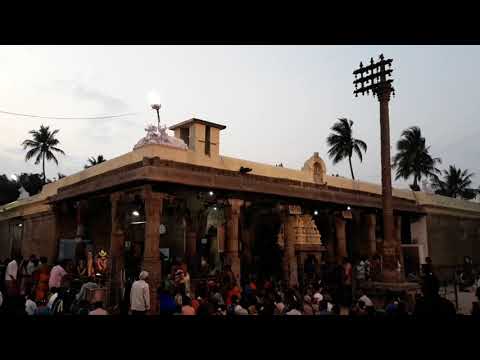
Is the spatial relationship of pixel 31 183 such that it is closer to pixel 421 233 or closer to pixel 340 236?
pixel 340 236

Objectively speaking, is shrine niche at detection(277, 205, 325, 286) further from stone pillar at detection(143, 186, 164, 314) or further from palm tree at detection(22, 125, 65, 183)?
palm tree at detection(22, 125, 65, 183)

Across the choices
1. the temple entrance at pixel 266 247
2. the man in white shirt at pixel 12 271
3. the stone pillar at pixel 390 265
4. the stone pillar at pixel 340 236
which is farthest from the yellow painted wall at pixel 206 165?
the stone pillar at pixel 390 265

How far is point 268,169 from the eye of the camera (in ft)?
53.2

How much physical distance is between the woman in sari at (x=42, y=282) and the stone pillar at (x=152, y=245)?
264 cm

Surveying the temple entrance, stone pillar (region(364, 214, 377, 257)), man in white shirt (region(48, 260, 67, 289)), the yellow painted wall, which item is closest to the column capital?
the yellow painted wall

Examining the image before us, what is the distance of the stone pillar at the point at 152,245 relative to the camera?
10.7 meters

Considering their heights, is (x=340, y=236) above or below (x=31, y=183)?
below

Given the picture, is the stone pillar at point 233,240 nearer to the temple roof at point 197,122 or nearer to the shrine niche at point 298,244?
the shrine niche at point 298,244

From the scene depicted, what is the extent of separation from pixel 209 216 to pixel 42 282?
8.52m

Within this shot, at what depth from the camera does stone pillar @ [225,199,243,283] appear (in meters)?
13.1

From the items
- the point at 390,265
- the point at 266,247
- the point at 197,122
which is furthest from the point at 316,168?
the point at 390,265

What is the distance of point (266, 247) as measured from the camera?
19.0m

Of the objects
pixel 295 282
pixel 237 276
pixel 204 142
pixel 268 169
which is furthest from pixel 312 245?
pixel 204 142
